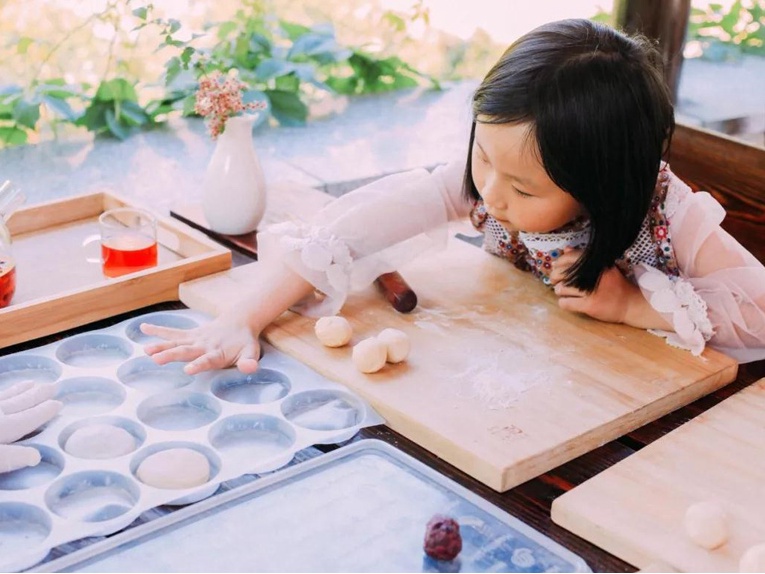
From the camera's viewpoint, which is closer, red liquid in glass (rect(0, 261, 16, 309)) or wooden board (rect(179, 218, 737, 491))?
wooden board (rect(179, 218, 737, 491))

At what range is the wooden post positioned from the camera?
2.51m

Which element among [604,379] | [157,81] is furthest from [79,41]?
[604,379]

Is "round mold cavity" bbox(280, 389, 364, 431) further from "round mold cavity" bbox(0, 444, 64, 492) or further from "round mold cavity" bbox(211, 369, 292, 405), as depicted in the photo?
"round mold cavity" bbox(0, 444, 64, 492)

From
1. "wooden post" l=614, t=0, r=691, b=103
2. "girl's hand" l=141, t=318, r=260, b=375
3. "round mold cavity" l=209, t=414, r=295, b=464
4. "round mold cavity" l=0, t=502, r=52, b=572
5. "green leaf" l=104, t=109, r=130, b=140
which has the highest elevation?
"wooden post" l=614, t=0, r=691, b=103

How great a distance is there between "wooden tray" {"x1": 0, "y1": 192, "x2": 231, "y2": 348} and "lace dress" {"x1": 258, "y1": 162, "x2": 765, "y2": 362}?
0.14m

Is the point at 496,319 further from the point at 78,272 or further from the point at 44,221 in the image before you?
the point at 44,221

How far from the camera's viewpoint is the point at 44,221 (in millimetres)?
1600

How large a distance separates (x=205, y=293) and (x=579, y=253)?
53cm

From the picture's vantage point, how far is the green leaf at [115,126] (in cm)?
285

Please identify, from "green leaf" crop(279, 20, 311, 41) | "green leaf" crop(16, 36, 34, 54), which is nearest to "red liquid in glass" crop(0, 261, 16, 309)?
"green leaf" crop(16, 36, 34, 54)

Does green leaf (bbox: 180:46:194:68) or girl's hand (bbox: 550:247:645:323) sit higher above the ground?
green leaf (bbox: 180:46:194:68)

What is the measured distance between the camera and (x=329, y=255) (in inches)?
55.0

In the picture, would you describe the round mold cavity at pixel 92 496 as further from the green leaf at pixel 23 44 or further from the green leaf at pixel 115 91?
the green leaf at pixel 23 44

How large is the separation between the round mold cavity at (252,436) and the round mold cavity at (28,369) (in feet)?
0.81
